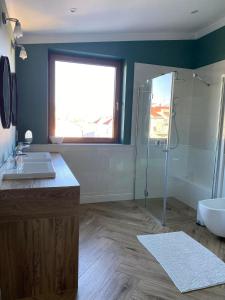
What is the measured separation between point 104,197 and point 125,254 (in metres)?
1.47

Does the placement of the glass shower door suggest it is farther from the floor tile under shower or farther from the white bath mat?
the white bath mat

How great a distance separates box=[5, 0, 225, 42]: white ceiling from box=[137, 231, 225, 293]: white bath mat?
2.53m

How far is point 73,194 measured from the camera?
5.68 feet

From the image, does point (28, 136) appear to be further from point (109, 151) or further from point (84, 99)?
point (109, 151)

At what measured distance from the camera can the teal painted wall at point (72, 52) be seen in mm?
3191

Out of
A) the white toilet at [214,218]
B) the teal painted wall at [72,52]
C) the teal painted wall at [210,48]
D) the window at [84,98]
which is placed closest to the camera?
the white toilet at [214,218]

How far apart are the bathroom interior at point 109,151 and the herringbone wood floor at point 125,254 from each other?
0.04 ft

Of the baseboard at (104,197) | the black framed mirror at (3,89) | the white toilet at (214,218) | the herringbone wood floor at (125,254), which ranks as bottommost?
the herringbone wood floor at (125,254)

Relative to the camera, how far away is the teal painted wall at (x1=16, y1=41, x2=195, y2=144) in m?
3.19

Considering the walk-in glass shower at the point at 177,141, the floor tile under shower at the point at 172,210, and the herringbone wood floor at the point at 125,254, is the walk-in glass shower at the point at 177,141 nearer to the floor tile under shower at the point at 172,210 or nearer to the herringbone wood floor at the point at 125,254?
the floor tile under shower at the point at 172,210

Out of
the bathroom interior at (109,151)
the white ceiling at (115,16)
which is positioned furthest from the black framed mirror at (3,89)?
the white ceiling at (115,16)

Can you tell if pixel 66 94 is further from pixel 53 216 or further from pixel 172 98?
pixel 53 216

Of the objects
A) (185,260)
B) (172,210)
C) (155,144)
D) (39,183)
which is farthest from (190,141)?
(39,183)

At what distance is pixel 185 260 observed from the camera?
2.24 m
